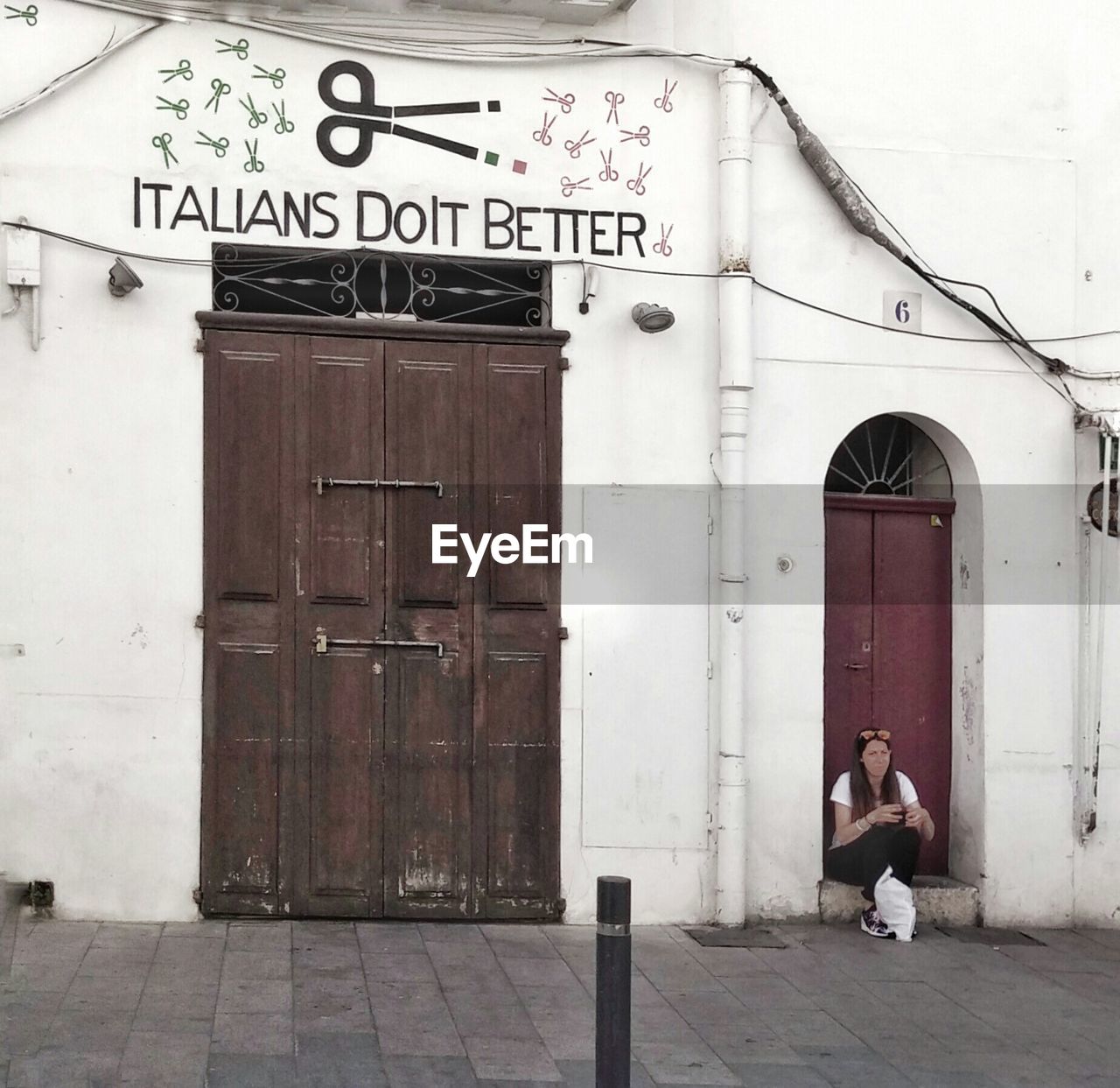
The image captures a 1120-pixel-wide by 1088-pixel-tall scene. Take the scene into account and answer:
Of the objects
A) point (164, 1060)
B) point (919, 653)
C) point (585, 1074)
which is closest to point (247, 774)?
point (164, 1060)

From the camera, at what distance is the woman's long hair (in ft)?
30.8

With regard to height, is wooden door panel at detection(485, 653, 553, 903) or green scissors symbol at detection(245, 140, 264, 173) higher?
green scissors symbol at detection(245, 140, 264, 173)

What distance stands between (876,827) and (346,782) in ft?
10.2

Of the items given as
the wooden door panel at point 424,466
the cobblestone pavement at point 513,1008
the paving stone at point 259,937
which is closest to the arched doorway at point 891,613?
the cobblestone pavement at point 513,1008

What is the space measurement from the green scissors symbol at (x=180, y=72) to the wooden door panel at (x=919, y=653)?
192 inches

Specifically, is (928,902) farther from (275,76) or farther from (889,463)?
(275,76)

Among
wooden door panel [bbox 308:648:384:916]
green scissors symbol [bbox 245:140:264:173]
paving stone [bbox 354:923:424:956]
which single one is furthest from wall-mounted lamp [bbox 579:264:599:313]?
paving stone [bbox 354:923:424:956]

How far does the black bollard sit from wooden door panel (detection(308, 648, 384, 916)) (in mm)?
3806

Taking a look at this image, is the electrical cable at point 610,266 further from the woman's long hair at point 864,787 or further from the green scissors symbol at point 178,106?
the woman's long hair at point 864,787

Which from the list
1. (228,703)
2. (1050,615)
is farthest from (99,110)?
(1050,615)

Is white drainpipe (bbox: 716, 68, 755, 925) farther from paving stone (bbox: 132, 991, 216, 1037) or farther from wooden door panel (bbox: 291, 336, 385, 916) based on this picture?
paving stone (bbox: 132, 991, 216, 1037)

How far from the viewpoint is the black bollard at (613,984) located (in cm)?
507

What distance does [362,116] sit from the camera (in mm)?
8938

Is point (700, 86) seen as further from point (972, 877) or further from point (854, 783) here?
point (972, 877)
